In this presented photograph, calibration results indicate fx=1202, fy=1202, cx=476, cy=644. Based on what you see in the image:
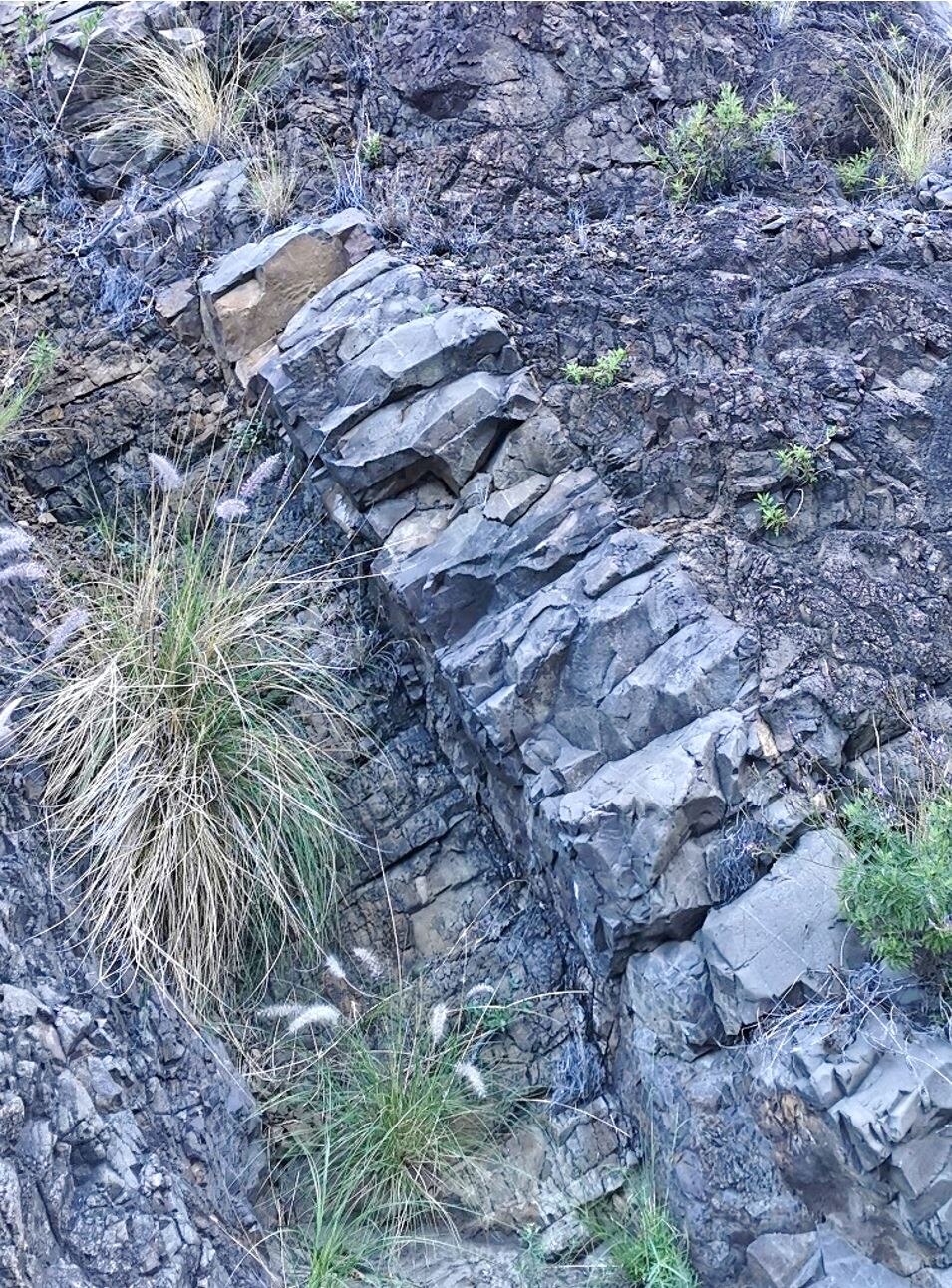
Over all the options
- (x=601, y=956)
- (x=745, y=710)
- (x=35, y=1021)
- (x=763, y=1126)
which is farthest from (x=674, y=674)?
(x=35, y=1021)

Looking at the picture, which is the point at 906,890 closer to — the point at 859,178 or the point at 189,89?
the point at 859,178

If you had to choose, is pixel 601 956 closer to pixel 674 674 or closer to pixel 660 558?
pixel 674 674

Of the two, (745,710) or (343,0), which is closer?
(745,710)

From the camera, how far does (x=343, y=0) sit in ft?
19.2

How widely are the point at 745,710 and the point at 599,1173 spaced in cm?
146

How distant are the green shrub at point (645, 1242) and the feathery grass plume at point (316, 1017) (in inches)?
37.8

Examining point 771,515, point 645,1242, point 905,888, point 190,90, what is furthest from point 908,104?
point 645,1242

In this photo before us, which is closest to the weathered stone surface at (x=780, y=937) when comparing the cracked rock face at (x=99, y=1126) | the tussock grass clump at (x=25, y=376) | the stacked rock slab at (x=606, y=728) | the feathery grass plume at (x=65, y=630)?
the stacked rock slab at (x=606, y=728)

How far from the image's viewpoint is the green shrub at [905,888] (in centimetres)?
304

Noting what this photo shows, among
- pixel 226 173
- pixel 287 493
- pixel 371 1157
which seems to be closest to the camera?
pixel 371 1157

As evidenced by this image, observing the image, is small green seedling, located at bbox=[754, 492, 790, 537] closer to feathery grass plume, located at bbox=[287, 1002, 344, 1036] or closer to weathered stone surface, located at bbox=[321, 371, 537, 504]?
weathered stone surface, located at bbox=[321, 371, 537, 504]

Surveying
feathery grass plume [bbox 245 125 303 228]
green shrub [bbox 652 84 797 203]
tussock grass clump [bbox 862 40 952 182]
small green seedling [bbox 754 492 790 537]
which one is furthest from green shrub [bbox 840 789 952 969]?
feathery grass plume [bbox 245 125 303 228]

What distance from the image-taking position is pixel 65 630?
405cm

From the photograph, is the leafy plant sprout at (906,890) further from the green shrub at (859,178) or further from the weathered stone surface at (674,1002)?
the green shrub at (859,178)
